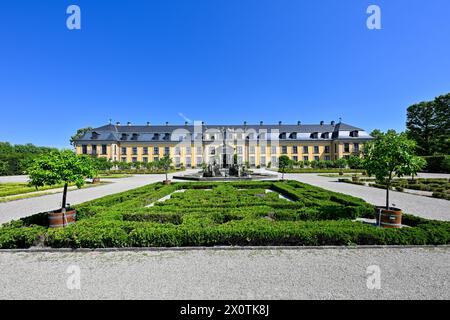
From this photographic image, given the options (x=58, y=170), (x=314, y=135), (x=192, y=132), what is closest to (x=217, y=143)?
(x=192, y=132)

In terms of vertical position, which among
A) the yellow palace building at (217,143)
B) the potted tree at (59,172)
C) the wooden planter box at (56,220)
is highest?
the yellow palace building at (217,143)

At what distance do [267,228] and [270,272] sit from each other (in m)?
1.29

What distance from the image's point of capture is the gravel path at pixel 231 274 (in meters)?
3.12

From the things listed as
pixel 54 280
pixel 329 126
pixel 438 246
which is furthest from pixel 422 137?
pixel 54 280

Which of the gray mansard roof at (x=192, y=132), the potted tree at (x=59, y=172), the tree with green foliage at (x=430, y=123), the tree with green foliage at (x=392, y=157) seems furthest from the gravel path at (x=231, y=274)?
the gray mansard roof at (x=192, y=132)

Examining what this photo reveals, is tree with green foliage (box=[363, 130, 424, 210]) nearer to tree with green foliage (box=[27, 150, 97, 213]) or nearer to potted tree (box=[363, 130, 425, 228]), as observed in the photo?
potted tree (box=[363, 130, 425, 228])

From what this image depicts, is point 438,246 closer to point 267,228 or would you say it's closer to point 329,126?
point 267,228

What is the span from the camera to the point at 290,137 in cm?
5209

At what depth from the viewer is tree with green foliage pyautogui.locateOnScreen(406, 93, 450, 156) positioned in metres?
37.4

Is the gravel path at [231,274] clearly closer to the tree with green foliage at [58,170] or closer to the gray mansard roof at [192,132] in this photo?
the tree with green foliage at [58,170]

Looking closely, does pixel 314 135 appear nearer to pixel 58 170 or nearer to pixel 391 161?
pixel 391 161

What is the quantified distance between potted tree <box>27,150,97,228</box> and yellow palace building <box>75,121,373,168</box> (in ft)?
142

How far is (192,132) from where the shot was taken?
2119 inches

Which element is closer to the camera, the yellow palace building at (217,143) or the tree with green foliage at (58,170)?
the tree with green foliage at (58,170)
